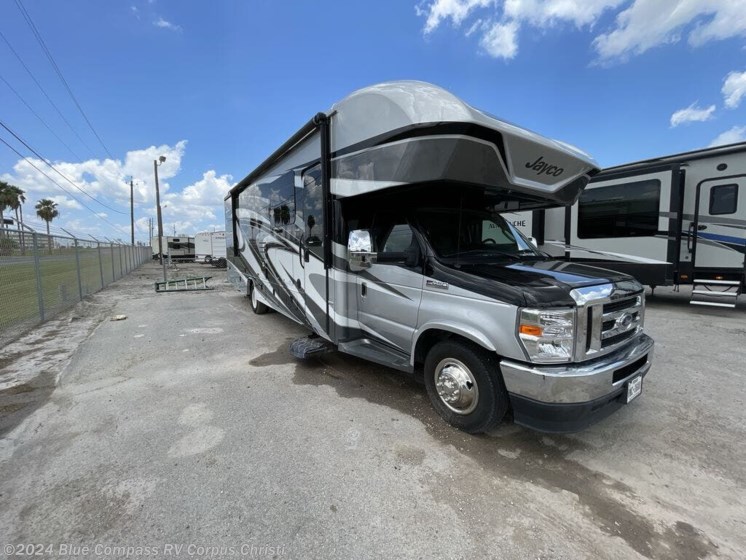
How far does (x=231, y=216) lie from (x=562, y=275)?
7.66 m

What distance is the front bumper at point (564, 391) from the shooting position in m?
2.44

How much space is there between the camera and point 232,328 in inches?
269

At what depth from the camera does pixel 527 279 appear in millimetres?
2742

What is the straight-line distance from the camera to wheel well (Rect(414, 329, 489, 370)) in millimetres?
3030

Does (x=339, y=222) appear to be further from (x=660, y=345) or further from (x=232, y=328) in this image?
(x=660, y=345)

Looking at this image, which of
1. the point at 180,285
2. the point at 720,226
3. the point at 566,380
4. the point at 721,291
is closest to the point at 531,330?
the point at 566,380

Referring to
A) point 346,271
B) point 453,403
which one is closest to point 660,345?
point 453,403

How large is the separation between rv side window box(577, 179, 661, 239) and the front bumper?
689 centimetres

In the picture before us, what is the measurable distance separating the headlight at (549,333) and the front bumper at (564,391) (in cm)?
9

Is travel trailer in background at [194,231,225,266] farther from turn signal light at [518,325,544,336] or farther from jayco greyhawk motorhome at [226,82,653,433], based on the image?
turn signal light at [518,325,544,336]

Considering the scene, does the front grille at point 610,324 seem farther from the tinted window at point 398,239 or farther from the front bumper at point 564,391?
the tinted window at point 398,239

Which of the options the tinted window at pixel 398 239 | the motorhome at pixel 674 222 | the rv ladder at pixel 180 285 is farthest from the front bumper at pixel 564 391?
the rv ladder at pixel 180 285

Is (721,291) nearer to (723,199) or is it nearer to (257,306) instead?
(723,199)

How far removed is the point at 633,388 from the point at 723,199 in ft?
22.5
